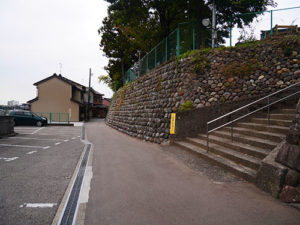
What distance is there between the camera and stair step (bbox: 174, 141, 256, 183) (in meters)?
4.40

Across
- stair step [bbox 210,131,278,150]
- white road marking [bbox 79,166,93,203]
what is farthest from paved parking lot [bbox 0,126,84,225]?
stair step [bbox 210,131,278,150]

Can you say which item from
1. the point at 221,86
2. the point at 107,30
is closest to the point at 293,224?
the point at 221,86

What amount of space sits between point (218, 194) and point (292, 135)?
1796 millimetres

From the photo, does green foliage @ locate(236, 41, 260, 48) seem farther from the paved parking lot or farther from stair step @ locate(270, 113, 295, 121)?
the paved parking lot

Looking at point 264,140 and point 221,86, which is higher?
point 221,86

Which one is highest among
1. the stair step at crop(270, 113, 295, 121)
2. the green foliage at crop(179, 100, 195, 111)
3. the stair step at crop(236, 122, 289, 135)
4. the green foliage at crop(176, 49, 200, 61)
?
the green foliage at crop(176, 49, 200, 61)

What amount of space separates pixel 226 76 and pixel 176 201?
7666mm

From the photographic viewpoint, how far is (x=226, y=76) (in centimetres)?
952

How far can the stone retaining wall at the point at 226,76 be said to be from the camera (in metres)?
8.92

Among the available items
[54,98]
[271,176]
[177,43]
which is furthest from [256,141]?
[54,98]

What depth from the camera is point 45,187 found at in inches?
160

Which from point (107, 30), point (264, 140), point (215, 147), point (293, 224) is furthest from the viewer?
point (107, 30)

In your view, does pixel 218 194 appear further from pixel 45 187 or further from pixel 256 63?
pixel 256 63

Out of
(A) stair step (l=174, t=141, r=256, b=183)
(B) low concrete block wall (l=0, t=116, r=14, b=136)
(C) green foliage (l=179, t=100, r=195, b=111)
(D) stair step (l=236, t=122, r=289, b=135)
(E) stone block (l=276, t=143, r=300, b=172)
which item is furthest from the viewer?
(B) low concrete block wall (l=0, t=116, r=14, b=136)
